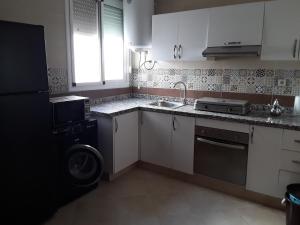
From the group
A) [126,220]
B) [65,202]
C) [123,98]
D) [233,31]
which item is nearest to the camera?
[126,220]

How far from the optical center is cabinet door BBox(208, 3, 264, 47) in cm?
240

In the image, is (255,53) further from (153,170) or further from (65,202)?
(65,202)

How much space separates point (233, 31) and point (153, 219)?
80.8 inches

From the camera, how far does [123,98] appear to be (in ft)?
11.9

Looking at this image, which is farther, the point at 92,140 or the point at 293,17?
the point at 92,140

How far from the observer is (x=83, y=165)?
2559 millimetres

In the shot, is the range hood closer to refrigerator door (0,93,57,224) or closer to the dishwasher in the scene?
the dishwasher

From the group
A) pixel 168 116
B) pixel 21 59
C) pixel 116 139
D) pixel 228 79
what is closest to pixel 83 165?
pixel 116 139

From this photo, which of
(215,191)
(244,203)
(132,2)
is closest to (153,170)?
(215,191)

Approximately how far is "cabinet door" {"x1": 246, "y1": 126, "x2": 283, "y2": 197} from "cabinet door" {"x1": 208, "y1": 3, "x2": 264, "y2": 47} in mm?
926

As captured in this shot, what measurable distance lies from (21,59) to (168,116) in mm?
1647

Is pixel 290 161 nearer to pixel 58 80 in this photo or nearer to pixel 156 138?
pixel 156 138

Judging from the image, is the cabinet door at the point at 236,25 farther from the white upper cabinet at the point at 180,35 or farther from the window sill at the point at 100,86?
the window sill at the point at 100,86

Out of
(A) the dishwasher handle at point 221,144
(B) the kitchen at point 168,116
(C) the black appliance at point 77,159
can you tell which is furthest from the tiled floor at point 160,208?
(A) the dishwasher handle at point 221,144
